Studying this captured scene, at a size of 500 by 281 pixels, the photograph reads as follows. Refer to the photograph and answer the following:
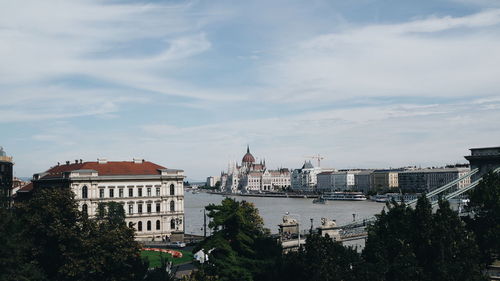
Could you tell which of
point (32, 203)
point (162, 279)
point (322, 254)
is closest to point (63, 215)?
point (32, 203)

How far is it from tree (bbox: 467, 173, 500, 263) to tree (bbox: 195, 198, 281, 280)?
14.5 m

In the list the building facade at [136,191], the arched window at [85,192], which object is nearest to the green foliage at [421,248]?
the building facade at [136,191]

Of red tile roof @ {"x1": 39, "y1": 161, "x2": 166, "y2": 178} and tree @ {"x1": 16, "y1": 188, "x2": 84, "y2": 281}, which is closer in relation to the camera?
tree @ {"x1": 16, "y1": 188, "x2": 84, "y2": 281}

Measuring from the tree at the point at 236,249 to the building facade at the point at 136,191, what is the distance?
47843 mm

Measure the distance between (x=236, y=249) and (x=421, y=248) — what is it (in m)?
9.51

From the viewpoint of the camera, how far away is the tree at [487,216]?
36031mm

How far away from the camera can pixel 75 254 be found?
109 ft

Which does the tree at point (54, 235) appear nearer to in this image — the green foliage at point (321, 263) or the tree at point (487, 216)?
the green foliage at point (321, 263)

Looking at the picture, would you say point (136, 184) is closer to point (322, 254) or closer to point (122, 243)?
point (122, 243)

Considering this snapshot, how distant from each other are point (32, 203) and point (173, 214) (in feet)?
148

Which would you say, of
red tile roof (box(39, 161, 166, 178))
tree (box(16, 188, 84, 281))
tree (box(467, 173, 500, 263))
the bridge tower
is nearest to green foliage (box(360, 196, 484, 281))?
tree (box(467, 173, 500, 263))

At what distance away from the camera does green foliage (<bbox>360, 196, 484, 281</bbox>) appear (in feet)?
84.3

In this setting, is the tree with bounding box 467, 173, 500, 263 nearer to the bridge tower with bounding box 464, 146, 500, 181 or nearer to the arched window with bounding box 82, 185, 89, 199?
the bridge tower with bounding box 464, 146, 500, 181

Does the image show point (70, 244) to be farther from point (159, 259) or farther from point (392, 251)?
point (392, 251)
